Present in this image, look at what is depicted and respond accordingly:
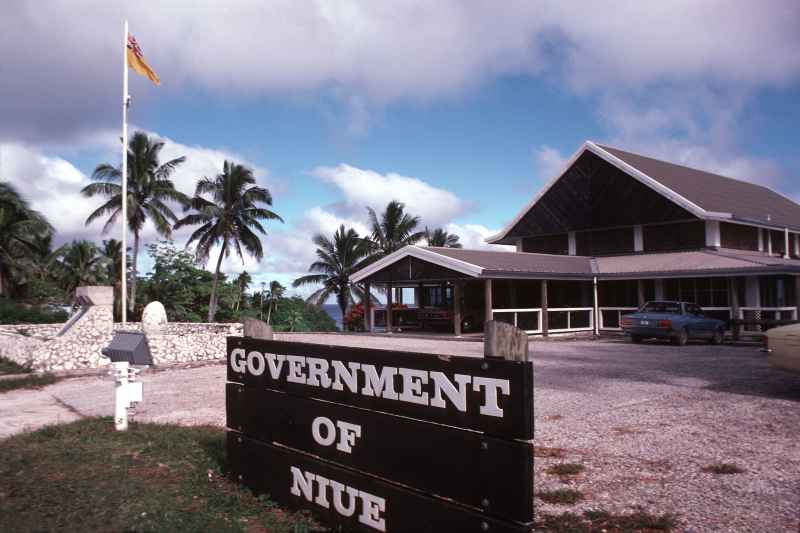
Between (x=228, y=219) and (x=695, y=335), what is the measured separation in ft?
98.8

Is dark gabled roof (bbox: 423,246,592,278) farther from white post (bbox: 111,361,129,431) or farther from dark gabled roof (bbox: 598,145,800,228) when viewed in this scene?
white post (bbox: 111,361,129,431)

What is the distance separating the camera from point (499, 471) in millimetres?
3543

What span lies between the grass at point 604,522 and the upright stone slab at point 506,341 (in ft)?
5.83

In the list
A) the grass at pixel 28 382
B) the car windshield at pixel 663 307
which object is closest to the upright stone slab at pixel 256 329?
the grass at pixel 28 382

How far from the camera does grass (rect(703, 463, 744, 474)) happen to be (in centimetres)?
580

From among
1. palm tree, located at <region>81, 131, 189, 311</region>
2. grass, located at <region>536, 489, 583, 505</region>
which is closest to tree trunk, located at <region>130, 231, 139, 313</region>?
palm tree, located at <region>81, 131, 189, 311</region>

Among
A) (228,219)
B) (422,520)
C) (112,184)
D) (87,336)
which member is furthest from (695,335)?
(112,184)

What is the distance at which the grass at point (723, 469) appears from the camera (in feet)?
19.0

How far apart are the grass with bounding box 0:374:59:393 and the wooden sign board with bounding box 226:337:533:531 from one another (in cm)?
965

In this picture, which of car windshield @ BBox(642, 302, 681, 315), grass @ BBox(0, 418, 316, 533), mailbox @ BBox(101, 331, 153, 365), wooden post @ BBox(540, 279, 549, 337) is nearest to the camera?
grass @ BBox(0, 418, 316, 533)

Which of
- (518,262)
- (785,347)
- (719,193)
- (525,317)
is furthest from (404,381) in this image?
(719,193)

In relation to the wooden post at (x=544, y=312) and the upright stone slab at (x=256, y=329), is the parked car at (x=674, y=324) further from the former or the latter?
the upright stone slab at (x=256, y=329)

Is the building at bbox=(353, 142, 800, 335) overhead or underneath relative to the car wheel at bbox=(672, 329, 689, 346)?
overhead

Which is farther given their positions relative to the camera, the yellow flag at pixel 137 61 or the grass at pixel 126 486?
the yellow flag at pixel 137 61
